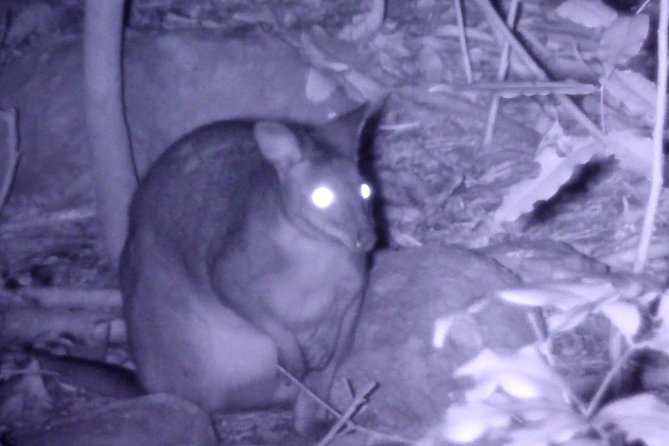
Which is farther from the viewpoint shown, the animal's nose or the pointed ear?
the pointed ear

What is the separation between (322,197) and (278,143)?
0.88 ft

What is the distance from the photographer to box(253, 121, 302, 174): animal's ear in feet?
11.6

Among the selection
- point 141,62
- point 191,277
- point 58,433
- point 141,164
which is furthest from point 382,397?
point 141,62

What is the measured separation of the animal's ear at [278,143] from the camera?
3547 millimetres

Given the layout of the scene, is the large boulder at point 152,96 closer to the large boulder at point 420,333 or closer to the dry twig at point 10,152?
the dry twig at point 10,152

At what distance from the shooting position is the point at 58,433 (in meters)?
3.85

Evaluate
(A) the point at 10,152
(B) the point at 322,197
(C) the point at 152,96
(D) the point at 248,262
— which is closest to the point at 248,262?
(D) the point at 248,262

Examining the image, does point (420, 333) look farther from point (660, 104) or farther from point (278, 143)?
point (660, 104)

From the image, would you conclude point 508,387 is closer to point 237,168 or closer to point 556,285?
point 556,285

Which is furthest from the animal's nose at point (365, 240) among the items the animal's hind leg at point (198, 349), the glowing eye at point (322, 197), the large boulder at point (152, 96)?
the large boulder at point (152, 96)

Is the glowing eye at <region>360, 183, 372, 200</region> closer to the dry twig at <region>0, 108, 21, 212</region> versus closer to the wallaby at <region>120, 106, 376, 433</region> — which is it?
the wallaby at <region>120, 106, 376, 433</region>

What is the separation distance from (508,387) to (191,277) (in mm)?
2228

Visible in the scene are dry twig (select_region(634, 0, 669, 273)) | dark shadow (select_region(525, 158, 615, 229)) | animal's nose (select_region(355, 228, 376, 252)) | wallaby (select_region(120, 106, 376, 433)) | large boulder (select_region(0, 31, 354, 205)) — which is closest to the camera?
dry twig (select_region(634, 0, 669, 273))

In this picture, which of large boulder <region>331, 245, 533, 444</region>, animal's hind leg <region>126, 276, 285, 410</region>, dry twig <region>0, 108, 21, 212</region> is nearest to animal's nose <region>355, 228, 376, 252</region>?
large boulder <region>331, 245, 533, 444</region>
